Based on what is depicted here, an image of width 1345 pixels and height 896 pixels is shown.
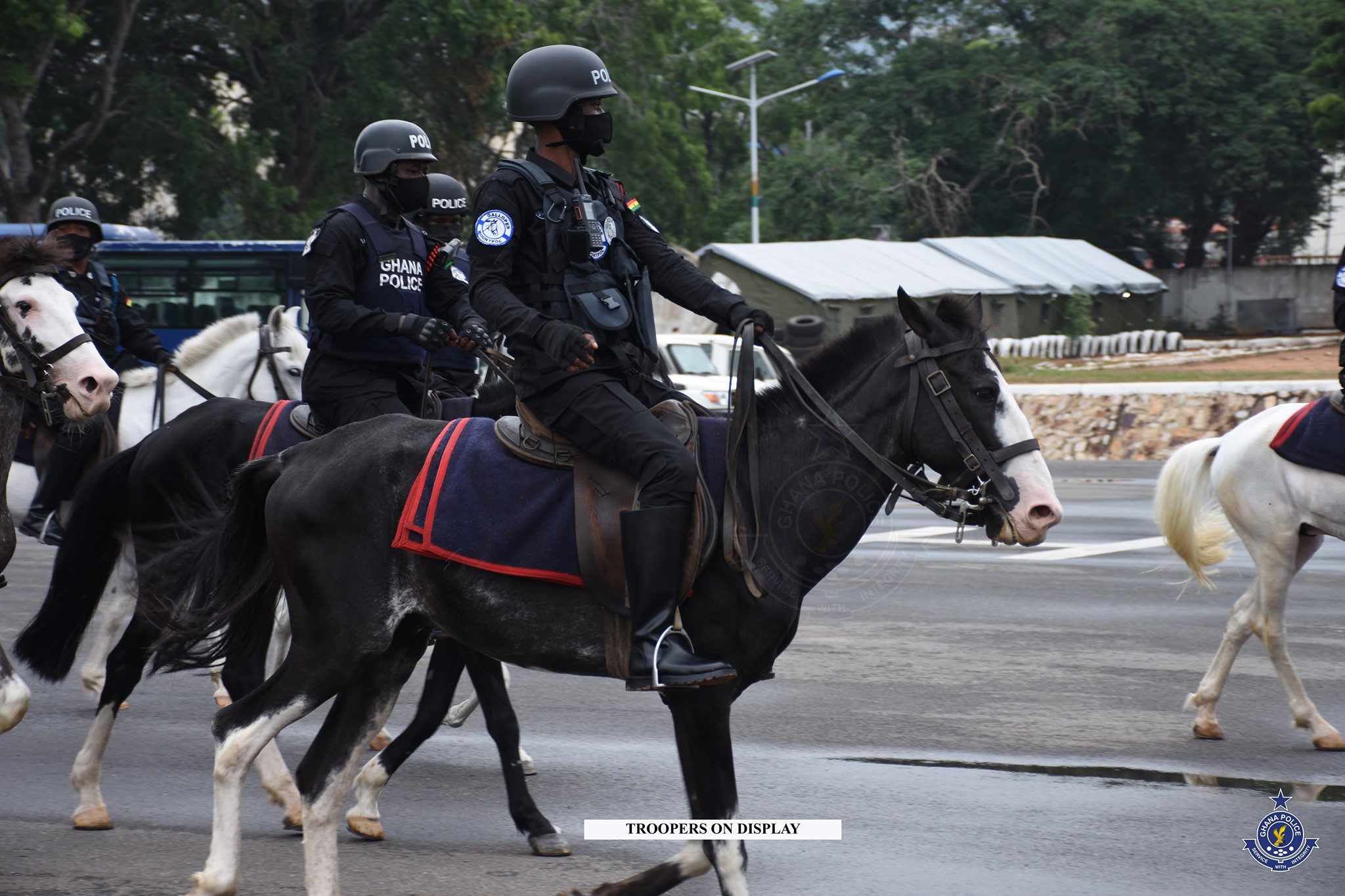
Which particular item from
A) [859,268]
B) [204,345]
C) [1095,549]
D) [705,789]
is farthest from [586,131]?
[859,268]

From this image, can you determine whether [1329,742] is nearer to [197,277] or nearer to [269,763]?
[269,763]

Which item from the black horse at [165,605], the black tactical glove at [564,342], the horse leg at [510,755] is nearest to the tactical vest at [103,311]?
the black horse at [165,605]

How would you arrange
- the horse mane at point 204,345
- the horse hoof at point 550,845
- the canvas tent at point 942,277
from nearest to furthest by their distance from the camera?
the horse hoof at point 550,845 → the horse mane at point 204,345 → the canvas tent at point 942,277

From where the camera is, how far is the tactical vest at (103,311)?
8062mm

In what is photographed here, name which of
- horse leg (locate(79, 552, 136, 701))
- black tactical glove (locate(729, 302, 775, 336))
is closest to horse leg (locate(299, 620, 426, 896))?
black tactical glove (locate(729, 302, 775, 336))

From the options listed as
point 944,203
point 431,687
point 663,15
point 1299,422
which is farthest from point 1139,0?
point 431,687

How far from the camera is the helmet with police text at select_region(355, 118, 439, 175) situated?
19.7ft

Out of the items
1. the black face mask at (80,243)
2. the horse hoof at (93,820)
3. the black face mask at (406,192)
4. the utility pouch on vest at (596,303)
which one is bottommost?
the horse hoof at (93,820)

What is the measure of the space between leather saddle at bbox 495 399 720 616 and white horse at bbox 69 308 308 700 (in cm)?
380

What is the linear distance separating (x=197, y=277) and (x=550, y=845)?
25.9m

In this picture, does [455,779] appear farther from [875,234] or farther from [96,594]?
[875,234]

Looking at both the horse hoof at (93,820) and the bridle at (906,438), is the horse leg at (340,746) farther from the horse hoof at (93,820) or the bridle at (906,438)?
the horse hoof at (93,820)

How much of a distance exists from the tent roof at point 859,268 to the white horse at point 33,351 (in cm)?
3036

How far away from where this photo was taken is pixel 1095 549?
505 inches
